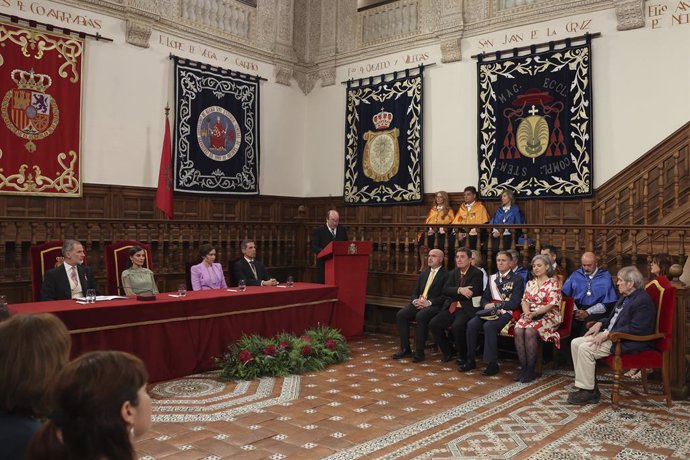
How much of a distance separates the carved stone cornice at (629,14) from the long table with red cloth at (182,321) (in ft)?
17.8

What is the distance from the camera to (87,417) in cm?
140

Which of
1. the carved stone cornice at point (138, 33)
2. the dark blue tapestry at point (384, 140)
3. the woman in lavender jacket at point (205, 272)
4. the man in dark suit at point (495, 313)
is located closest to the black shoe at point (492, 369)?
the man in dark suit at point (495, 313)

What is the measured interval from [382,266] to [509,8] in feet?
14.3

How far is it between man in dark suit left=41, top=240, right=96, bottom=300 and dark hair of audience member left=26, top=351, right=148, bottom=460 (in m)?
4.59

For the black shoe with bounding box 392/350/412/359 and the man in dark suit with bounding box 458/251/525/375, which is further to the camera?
the black shoe with bounding box 392/350/412/359

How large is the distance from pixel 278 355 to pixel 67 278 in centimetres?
212

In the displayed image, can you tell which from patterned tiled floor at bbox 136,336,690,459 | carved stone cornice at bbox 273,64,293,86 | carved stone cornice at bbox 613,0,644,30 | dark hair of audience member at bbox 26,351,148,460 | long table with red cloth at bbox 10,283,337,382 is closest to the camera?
dark hair of audience member at bbox 26,351,148,460

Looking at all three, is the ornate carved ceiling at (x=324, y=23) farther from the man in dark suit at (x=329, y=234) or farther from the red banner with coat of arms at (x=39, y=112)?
the man in dark suit at (x=329, y=234)

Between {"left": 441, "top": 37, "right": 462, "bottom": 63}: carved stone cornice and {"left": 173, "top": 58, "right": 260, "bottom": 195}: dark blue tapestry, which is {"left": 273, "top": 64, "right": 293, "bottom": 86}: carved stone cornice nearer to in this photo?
{"left": 173, "top": 58, "right": 260, "bottom": 195}: dark blue tapestry


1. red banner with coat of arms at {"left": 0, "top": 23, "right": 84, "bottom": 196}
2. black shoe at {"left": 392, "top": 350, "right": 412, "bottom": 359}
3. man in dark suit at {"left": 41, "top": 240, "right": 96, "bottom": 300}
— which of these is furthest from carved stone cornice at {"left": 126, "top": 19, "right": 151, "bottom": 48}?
black shoe at {"left": 392, "top": 350, "right": 412, "bottom": 359}

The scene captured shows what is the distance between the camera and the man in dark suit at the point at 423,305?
259 inches

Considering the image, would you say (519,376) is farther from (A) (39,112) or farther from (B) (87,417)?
(A) (39,112)

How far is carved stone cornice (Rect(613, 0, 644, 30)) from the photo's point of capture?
307 inches

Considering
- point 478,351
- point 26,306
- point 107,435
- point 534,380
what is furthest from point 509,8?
point 107,435
